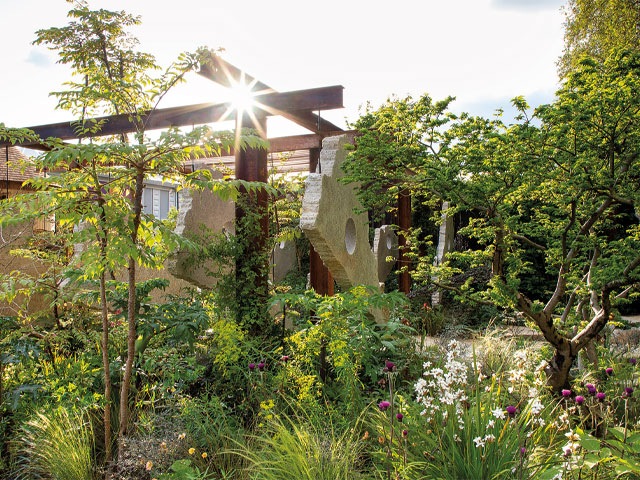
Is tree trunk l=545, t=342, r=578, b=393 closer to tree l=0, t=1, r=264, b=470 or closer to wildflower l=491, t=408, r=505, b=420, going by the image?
wildflower l=491, t=408, r=505, b=420

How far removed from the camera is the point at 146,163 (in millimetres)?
3252

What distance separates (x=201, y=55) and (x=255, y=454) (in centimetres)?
238

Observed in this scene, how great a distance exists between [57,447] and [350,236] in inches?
153

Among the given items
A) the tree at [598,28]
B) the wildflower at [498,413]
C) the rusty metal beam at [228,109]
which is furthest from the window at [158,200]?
the wildflower at [498,413]

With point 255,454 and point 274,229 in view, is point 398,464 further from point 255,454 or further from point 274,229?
point 274,229

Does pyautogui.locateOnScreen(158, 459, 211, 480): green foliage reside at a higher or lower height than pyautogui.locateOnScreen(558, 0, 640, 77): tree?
lower

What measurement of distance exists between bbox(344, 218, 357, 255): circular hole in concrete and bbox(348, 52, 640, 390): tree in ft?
6.82

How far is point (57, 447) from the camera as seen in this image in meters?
3.43

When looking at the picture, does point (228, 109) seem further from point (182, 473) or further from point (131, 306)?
point (182, 473)

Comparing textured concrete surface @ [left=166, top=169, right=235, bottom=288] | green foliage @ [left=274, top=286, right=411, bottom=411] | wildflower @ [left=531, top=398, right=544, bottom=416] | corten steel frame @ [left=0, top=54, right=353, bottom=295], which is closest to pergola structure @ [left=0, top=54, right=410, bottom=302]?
corten steel frame @ [left=0, top=54, right=353, bottom=295]

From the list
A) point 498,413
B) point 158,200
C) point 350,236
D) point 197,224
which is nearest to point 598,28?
point 350,236

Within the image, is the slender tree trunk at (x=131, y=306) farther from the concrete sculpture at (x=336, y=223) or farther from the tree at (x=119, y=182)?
the concrete sculpture at (x=336, y=223)

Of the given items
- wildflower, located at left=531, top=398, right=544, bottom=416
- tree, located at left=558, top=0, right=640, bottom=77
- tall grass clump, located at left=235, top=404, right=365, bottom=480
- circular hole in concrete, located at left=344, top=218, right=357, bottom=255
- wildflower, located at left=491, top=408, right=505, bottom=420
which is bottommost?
tall grass clump, located at left=235, top=404, right=365, bottom=480

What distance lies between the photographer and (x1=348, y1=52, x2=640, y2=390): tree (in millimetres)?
3648
